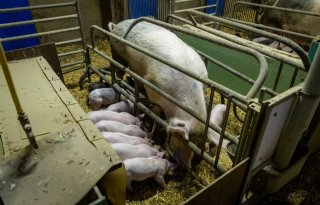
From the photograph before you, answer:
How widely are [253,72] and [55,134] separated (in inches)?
107

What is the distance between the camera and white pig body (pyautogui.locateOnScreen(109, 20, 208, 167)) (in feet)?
8.11

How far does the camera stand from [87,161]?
146 cm

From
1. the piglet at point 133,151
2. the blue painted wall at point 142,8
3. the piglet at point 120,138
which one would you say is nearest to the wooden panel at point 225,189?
the piglet at point 133,151

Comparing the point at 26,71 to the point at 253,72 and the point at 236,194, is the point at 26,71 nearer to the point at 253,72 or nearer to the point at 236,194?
the point at 236,194

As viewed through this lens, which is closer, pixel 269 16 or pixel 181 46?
pixel 181 46

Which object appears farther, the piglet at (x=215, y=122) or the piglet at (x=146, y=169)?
the piglet at (x=215, y=122)

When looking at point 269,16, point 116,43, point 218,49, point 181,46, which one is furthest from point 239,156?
point 269,16

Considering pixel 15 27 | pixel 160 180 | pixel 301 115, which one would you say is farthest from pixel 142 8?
pixel 301 115

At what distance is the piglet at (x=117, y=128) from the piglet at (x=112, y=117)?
0.12 m

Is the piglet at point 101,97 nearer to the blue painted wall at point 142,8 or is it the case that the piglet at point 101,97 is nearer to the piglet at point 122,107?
the piglet at point 122,107

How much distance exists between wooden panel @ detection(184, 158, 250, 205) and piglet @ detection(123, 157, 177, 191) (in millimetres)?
769

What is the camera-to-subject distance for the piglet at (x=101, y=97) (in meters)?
3.40

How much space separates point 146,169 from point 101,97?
142 cm

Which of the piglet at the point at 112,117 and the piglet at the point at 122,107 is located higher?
the piglet at the point at 112,117
